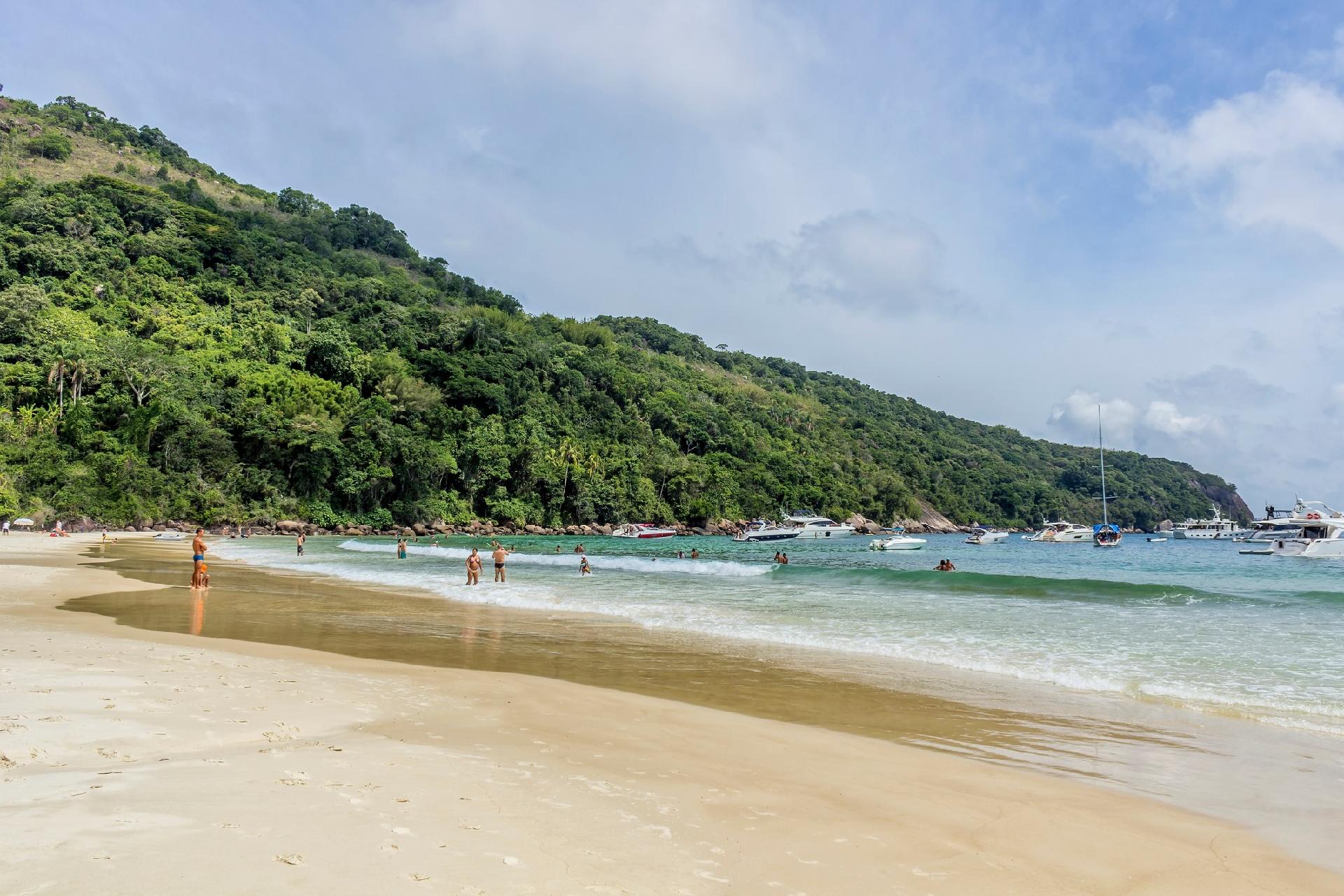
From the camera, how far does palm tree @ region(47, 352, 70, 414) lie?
2406 inches

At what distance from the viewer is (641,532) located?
256ft

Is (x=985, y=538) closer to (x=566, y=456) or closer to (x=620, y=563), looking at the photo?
(x=566, y=456)

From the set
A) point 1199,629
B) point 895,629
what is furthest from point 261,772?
point 1199,629

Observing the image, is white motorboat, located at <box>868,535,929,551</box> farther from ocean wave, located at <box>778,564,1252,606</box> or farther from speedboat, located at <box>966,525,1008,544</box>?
ocean wave, located at <box>778,564,1252,606</box>

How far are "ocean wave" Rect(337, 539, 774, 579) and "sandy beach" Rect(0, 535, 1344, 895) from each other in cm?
2674

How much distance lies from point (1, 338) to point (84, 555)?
1799 inches

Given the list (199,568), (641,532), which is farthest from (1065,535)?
(199,568)

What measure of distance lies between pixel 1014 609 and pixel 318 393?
229 feet

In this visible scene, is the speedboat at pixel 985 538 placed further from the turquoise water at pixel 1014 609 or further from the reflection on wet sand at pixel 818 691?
the reflection on wet sand at pixel 818 691

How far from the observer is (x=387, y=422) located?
2894 inches

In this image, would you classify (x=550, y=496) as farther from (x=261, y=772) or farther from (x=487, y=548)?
(x=261, y=772)

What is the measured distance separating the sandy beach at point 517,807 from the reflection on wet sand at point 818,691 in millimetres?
766

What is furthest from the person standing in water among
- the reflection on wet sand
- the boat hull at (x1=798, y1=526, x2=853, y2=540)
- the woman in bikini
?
the boat hull at (x1=798, y1=526, x2=853, y2=540)

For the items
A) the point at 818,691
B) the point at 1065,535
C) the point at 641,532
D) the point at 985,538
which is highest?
the point at 1065,535
